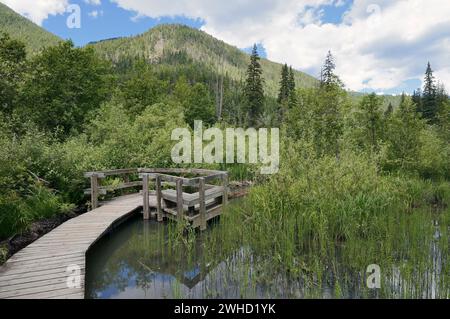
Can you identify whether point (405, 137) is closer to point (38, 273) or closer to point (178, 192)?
point (178, 192)

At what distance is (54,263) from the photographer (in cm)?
479

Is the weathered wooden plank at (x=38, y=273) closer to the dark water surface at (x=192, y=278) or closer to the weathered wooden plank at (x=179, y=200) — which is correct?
the dark water surface at (x=192, y=278)

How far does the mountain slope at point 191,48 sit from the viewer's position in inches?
4912

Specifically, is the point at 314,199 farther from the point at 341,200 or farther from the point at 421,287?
the point at 421,287

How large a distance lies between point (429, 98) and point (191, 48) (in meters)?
124

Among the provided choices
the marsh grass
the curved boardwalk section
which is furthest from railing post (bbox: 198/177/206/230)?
the curved boardwalk section

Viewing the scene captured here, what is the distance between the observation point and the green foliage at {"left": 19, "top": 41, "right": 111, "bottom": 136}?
16719mm

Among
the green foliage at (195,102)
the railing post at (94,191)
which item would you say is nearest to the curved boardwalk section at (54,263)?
the railing post at (94,191)

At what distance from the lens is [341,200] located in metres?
6.80

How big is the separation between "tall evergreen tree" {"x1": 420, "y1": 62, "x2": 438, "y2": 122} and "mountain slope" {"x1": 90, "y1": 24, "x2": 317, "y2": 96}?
254 ft

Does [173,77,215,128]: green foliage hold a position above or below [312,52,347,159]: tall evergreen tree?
above

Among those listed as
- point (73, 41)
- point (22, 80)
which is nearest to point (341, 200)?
point (22, 80)

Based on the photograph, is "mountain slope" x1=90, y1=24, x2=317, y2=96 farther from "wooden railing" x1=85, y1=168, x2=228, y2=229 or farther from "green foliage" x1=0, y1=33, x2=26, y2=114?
"wooden railing" x1=85, y1=168, x2=228, y2=229

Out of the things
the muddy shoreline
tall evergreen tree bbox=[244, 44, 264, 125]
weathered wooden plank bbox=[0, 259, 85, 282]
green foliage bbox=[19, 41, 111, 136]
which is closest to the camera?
weathered wooden plank bbox=[0, 259, 85, 282]
